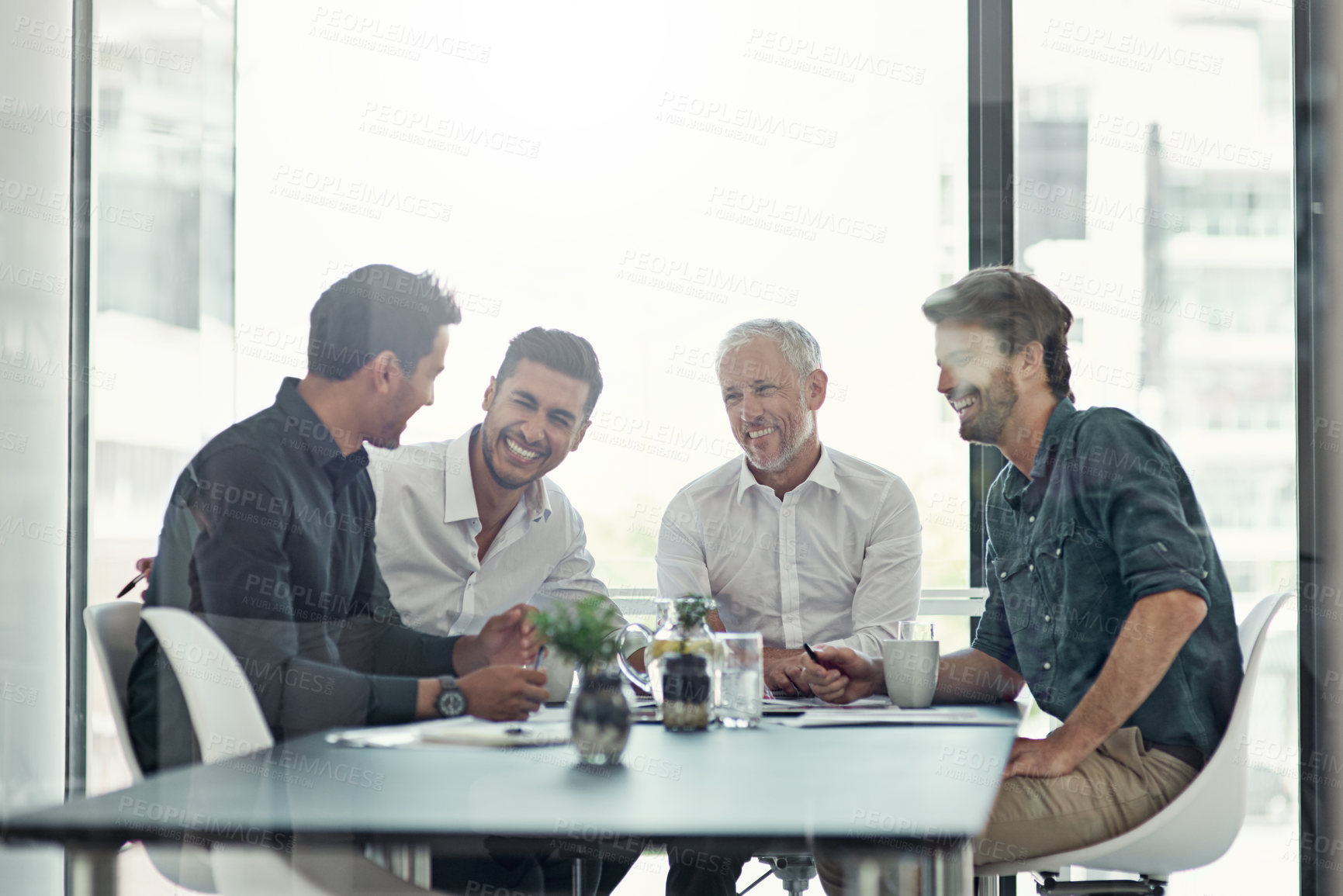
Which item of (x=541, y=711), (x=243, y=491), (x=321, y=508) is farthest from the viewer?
(x=321, y=508)

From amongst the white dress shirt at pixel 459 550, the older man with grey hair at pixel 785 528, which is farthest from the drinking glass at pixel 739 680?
the white dress shirt at pixel 459 550

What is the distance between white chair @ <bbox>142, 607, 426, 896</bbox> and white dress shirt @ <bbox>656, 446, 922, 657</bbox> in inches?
45.6

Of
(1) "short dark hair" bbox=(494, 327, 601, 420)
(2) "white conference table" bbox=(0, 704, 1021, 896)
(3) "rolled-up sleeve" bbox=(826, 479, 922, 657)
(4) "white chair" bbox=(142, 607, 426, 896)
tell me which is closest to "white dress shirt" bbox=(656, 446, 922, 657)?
(3) "rolled-up sleeve" bbox=(826, 479, 922, 657)

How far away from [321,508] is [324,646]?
0.28 m

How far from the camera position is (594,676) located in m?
1.33

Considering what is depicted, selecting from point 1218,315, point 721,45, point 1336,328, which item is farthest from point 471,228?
point 1336,328

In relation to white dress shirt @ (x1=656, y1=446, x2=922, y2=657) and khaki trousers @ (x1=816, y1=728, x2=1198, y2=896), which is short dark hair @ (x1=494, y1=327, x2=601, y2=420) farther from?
khaki trousers @ (x1=816, y1=728, x2=1198, y2=896)

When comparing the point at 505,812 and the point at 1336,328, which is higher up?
the point at 1336,328

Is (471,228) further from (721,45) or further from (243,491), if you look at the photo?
(243,491)

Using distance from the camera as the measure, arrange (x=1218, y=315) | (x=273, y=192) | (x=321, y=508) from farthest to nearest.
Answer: (x=273, y=192)
(x=1218, y=315)
(x=321, y=508)

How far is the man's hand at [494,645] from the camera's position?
77.9 inches

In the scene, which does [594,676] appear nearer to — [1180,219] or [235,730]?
[235,730]

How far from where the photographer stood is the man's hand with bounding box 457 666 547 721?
64.7 inches

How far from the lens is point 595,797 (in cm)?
110
